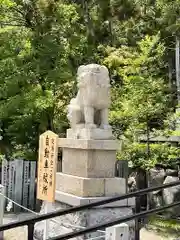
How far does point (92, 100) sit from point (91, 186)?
1470 mm

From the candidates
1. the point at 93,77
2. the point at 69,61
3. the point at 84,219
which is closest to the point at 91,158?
the point at 84,219

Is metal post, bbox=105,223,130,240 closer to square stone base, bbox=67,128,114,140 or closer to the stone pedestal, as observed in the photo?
the stone pedestal

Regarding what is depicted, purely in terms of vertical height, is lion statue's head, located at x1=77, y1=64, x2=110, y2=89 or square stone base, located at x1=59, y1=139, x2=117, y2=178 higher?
lion statue's head, located at x1=77, y1=64, x2=110, y2=89

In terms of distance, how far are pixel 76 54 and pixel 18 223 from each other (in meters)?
10.5

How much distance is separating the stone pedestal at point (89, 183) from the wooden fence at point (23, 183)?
4231 mm

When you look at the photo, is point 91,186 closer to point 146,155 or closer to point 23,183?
point 146,155

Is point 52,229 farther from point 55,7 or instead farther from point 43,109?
point 55,7

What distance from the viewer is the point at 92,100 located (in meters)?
6.13

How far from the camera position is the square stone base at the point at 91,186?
560 cm

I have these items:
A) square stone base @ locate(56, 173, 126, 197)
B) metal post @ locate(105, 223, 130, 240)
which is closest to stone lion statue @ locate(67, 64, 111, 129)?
square stone base @ locate(56, 173, 126, 197)

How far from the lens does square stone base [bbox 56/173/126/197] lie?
5598mm

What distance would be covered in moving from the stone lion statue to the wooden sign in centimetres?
67

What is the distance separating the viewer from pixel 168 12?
10281mm

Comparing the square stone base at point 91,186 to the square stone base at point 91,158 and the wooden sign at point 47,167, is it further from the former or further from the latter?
the wooden sign at point 47,167
